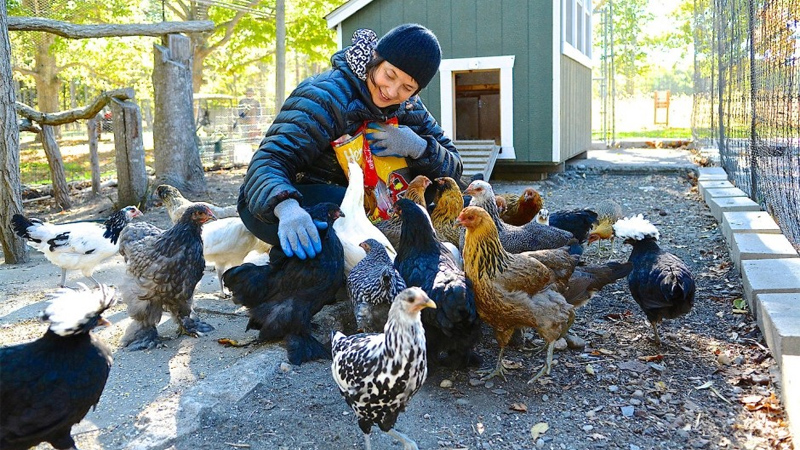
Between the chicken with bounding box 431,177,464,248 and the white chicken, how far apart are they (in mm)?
752

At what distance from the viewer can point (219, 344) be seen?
3.63m

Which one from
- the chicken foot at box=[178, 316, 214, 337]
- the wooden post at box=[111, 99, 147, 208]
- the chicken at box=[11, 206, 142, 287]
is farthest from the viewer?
the wooden post at box=[111, 99, 147, 208]

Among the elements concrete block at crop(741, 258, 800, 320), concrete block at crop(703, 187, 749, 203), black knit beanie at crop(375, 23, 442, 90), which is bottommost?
concrete block at crop(741, 258, 800, 320)

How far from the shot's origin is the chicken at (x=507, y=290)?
3.22 m

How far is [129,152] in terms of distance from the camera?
28.3 feet

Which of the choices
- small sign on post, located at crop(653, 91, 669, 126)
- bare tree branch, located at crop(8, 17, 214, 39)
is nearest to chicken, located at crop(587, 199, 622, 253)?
bare tree branch, located at crop(8, 17, 214, 39)

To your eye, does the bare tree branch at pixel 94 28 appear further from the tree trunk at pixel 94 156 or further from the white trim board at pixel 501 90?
the white trim board at pixel 501 90

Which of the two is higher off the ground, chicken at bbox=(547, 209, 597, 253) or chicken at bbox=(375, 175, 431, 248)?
chicken at bbox=(375, 175, 431, 248)

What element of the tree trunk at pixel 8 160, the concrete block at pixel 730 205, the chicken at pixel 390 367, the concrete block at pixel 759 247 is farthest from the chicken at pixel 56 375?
the concrete block at pixel 730 205

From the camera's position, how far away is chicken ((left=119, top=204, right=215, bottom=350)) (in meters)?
3.59

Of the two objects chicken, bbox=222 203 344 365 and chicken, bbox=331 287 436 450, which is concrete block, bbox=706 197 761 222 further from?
chicken, bbox=331 287 436 450

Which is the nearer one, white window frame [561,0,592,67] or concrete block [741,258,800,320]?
concrete block [741,258,800,320]

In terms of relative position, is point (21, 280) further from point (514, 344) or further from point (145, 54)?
point (145, 54)

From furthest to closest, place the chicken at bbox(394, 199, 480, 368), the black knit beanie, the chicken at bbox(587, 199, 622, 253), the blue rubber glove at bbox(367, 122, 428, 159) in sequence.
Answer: the chicken at bbox(587, 199, 622, 253)
the blue rubber glove at bbox(367, 122, 428, 159)
the black knit beanie
the chicken at bbox(394, 199, 480, 368)
